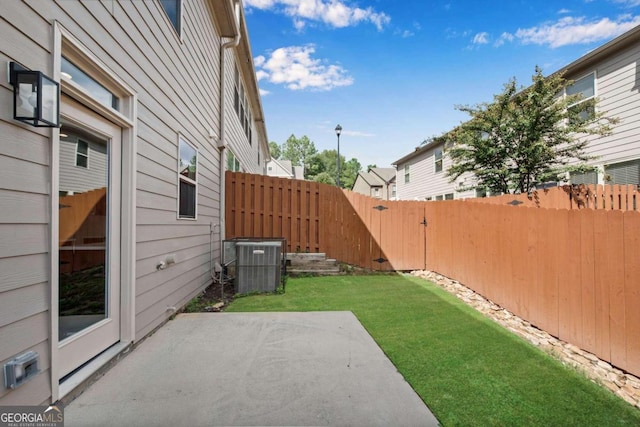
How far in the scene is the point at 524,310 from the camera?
3.90m

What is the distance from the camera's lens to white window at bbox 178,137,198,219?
411 centimetres

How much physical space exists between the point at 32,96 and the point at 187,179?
2732 millimetres

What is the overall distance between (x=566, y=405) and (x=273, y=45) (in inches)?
503

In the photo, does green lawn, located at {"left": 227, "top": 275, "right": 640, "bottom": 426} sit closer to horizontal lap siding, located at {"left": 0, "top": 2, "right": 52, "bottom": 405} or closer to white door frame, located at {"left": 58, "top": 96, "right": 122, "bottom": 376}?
white door frame, located at {"left": 58, "top": 96, "right": 122, "bottom": 376}

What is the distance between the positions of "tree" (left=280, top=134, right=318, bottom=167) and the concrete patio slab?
53965 millimetres

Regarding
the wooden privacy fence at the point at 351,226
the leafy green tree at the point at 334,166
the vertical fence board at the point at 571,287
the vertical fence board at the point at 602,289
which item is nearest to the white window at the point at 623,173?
the wooden privacy fence at the point at 351,226

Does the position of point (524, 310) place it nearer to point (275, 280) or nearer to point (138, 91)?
point (275, 280)

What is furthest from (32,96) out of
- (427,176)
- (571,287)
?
(427,176)

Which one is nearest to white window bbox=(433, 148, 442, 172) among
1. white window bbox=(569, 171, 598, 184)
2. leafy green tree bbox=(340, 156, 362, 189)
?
white window bbox=(569, 171, 598, 184)

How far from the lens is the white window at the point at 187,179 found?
4113 millimetres

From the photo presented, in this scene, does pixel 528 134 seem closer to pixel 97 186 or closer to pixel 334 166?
pixel 97 186

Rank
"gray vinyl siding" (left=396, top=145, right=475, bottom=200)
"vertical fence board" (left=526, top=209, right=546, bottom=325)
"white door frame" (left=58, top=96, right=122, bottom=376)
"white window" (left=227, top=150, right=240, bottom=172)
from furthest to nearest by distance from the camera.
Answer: "gray vinyl siding" (left=396, top=145, right=475, bottom=200), "white window" (left=227, top=150, right=240, bottom=172), "vertical fence board" (left=526, top=209, right=546, bottom=325), "white door frame" (left=58, top=96, right=122, bottom=376)

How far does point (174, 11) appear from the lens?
397 centimetres

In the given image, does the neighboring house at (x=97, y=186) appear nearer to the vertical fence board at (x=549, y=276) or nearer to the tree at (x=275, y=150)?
the vertical fence board at (x=549, y=276)
